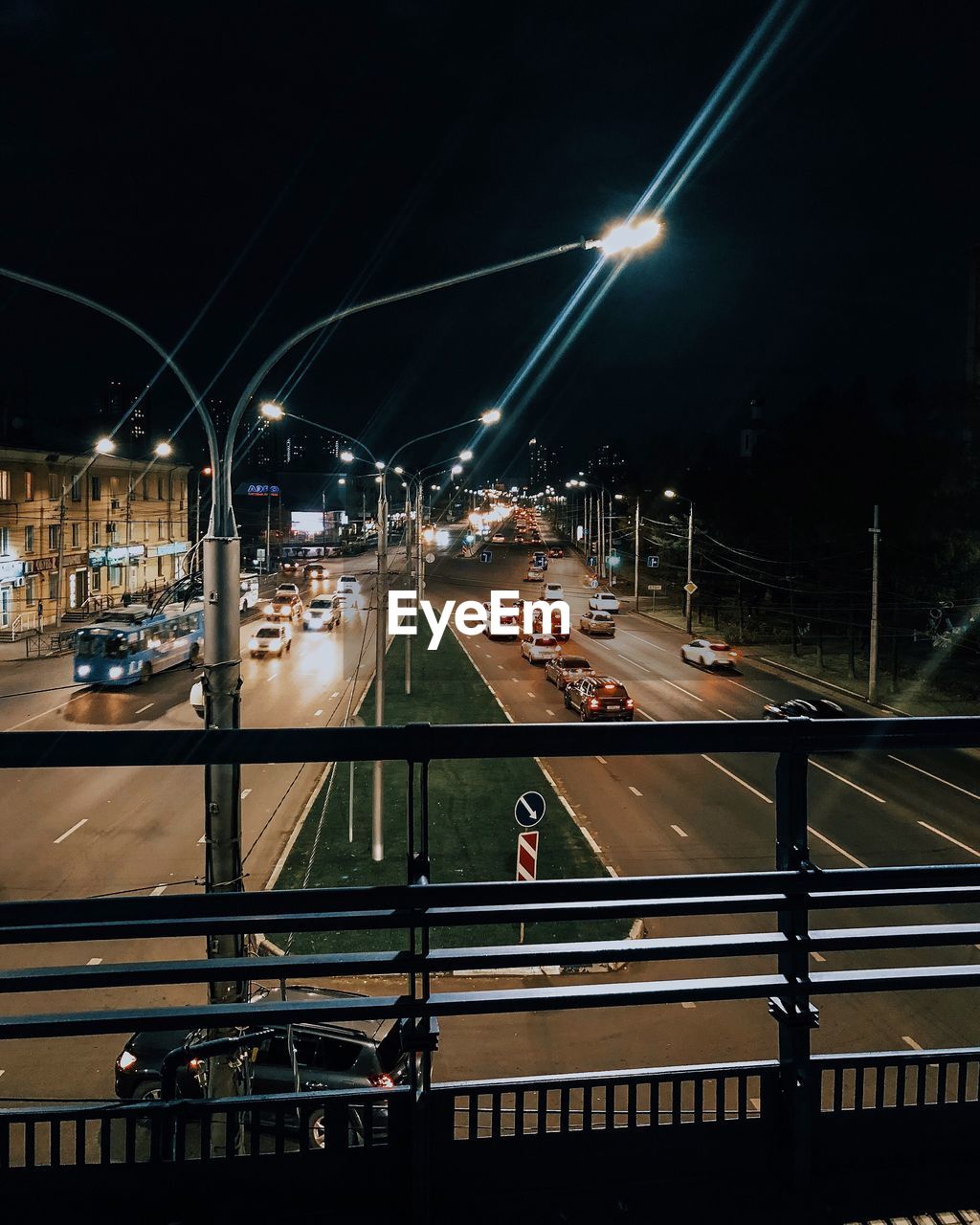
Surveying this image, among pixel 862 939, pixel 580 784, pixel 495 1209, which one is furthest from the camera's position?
pixel 580 784

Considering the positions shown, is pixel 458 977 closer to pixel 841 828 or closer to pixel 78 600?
pixel 841 828

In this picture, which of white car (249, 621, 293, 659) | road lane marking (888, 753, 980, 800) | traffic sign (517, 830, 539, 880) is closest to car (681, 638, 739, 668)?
road lane marking (888, 753, 980, 800)

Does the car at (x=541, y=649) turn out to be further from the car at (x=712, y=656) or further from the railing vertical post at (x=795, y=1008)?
the railing vertical post at (x=795, y=1008)

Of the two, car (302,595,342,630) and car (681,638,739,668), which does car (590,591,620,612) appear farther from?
car (302,595,342,630)

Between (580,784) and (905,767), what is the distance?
883cm

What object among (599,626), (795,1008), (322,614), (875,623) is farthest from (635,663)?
(795,1008)

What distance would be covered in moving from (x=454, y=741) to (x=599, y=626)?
47.1 meters

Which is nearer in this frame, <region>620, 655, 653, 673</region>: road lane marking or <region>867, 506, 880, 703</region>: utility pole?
<region>867, 506, 880, 703</region>: utility pole

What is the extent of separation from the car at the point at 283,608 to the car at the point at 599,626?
1511 centimetres

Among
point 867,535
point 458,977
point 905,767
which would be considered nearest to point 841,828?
point 905,767

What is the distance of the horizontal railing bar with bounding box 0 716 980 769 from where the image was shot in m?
2.58

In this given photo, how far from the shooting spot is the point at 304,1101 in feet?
8.63

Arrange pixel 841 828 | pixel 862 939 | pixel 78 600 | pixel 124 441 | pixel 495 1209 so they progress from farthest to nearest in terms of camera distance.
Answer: pixel 124 441 → pixel 78 600 → pixel 841 828 → pixel 862 939 → pixel 495 1209

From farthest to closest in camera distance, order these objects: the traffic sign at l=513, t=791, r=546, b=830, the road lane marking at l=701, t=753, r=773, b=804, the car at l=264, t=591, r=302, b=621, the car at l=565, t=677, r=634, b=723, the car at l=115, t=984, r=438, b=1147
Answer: the car at l=264, t=591, r=302, b=621
the car at l=565, t=677, r=634, b=723
the road lane marking at l=701, t=753, r=773, b=804
the traffic sign at l=513, t=791, r=546, b=830
the car at l=115, t=984, r=438, b=1147
